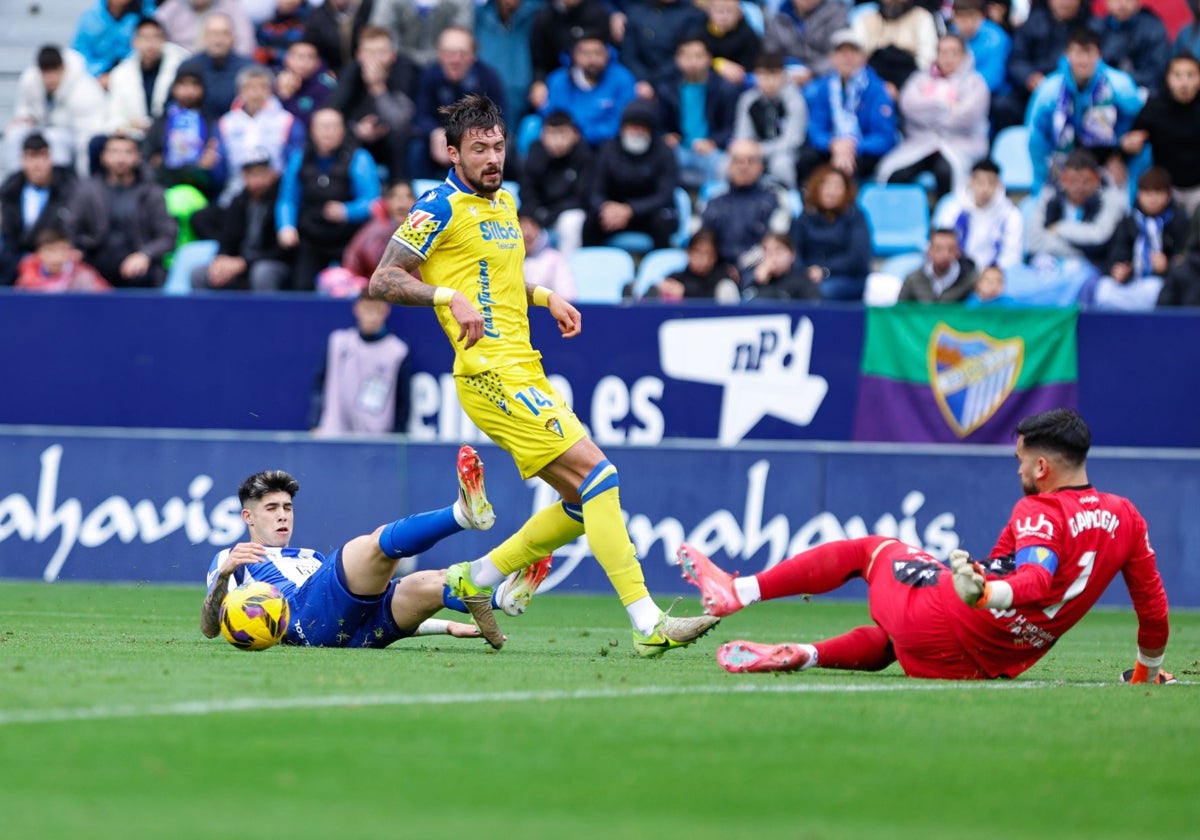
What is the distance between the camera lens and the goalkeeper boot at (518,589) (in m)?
9.02

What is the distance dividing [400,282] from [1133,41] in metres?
11.8

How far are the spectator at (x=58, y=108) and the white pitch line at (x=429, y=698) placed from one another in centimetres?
1390

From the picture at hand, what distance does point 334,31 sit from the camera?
19.8 meters

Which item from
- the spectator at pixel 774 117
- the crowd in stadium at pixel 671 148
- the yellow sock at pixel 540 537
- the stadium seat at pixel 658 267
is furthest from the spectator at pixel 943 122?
the yellow sock at pixel 540 537

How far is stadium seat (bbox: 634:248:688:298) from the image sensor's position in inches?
Answer: 685

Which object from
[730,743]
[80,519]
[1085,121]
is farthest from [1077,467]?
[1085,121]

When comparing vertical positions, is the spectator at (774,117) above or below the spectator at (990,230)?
above

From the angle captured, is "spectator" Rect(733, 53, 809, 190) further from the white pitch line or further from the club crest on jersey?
the white pitch line

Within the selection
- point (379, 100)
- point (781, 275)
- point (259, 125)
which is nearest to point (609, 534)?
point (781, 275)

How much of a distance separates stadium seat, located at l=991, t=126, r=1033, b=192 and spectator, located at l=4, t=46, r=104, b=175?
29.4 ft

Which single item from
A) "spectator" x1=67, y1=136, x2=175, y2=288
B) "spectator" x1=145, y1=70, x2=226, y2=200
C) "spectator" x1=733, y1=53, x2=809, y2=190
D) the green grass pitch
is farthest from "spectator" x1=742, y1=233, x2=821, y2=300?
the green grass pitch

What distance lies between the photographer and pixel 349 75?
18.5 meters

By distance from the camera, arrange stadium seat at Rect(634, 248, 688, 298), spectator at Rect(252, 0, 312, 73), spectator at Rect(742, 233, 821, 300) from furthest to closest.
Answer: spectator at Rect(252, 0, 312, 73), stadium seat at Rect(634, 248, 688, 298), spectator at Rect(742, 233, 821, 300)

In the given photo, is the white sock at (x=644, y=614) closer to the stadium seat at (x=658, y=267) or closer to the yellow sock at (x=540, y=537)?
the yellow sock at (x=540, y=537)
